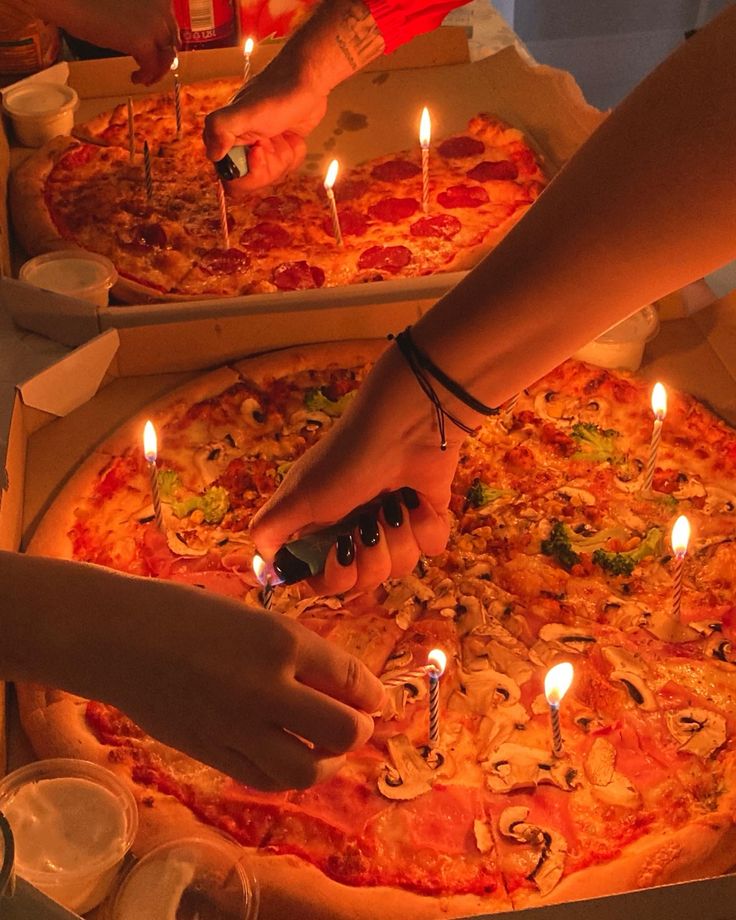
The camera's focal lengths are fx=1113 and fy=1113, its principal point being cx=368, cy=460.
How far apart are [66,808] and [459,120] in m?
2.46

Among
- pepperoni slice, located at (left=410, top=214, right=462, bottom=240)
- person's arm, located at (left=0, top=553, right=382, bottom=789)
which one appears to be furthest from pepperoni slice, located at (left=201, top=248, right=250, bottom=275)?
person's arm, located at (left=0, top=553, right=382, bottom=789)

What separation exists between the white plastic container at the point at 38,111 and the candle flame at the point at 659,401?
2.00 metres

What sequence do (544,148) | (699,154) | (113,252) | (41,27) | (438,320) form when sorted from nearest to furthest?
(699,154)
(438,320)
(113,252)
(544,148)
(41,27)

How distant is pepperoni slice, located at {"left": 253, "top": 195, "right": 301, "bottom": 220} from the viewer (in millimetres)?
2984

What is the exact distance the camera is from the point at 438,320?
1.48 meters

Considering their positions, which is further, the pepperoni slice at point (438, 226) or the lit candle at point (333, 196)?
the pepperoni slice at point (438, 226)

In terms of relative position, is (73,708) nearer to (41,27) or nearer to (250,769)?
(250,769)

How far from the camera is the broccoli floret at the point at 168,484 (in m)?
2.14

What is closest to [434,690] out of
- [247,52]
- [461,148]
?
[461,148]

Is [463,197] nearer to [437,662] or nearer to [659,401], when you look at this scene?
[659,401]

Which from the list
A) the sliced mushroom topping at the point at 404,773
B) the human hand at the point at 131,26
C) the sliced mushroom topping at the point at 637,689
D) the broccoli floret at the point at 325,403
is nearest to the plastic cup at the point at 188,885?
the sliced mushroom topping at the point at 404,773

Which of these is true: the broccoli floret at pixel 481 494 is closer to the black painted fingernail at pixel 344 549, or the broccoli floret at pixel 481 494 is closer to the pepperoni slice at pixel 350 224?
the black painted fingernail at pixel 344 549

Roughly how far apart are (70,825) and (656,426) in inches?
49.4

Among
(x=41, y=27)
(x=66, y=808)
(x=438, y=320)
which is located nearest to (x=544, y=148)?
(x=41, y=27)
